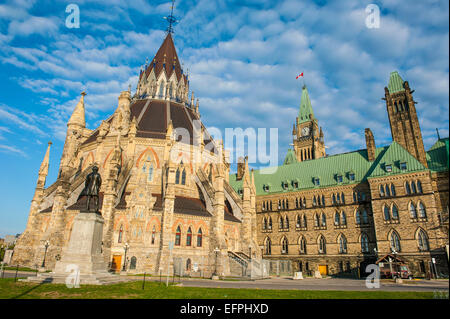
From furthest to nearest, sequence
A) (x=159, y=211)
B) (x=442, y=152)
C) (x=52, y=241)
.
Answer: (x=442, y=152) → (x=159, y=211) → (x=52, y=241)

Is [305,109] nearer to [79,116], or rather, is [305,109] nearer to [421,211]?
[421,211]

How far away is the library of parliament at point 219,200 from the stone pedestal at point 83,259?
45.5 ft

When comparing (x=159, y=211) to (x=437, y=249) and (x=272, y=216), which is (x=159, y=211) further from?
(x=437, y=249)


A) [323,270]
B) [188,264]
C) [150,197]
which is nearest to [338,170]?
[323,270]

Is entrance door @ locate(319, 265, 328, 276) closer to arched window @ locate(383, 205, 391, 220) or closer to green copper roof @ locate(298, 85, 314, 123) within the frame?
arched window @ locate(383, 205, 391, 220)

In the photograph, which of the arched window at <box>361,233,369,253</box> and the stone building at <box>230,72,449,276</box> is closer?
the stone building at <box>230,72,449,276</box>

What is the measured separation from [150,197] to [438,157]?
134ft

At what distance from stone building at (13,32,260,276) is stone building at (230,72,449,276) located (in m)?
9.77

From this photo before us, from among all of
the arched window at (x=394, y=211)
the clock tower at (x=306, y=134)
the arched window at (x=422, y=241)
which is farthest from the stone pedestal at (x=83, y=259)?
the clock tower at (x=306, y=134)

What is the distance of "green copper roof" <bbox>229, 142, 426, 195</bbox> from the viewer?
41562mm

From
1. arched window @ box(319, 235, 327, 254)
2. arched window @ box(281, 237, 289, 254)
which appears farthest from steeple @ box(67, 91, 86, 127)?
arched window @ box(319, 235, 327, 254)

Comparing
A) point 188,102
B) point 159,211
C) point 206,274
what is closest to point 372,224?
point 206,274
